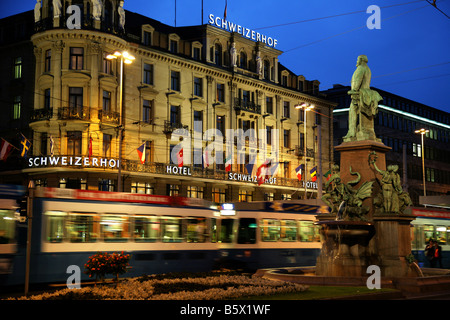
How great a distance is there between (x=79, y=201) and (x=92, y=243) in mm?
1646

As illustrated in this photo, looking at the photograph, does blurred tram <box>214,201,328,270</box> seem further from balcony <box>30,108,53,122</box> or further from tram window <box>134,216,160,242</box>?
balcony <box>30,108,53,122</box>

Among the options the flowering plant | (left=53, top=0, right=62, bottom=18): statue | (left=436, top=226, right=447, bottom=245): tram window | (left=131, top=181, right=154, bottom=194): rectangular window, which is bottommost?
the flowering plant

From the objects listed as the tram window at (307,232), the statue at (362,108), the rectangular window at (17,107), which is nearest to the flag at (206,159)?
the rectangular window at (17,107)

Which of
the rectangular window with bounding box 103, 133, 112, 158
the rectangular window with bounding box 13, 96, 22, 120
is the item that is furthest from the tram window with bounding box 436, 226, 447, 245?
the rectangular window with bounding box 13, 96, 22, 120

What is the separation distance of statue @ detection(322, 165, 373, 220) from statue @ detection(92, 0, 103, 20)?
28.6m

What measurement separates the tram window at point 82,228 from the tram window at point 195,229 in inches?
191

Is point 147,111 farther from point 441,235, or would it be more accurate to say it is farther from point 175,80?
point 441,235

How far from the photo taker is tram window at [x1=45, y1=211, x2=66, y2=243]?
843 inches

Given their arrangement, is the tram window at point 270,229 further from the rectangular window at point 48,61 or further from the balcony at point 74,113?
the rectangular window at point 48,61

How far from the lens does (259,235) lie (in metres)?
28.8

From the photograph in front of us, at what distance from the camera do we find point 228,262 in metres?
28.2

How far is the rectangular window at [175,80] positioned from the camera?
166 ft

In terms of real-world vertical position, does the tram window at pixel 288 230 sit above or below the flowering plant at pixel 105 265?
above
